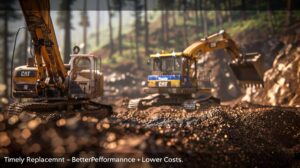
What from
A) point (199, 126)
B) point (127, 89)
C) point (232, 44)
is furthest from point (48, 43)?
point (127, 89)

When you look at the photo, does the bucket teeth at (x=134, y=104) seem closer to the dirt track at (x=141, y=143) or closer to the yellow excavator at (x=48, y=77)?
the yellow excavator at (x=48, y=77)

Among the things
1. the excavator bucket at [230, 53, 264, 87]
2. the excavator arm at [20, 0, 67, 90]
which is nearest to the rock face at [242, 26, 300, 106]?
the excavator bucket at [230, 53, 264, 87]

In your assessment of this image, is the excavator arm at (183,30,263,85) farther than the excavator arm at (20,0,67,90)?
Yes

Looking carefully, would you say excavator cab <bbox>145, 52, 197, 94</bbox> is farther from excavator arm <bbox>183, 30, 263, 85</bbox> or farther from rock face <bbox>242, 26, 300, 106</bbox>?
rock face <bbox>242, 26, 300, 106</bbox>

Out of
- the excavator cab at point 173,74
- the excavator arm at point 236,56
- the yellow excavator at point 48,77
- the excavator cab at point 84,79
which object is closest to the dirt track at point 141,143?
the yellow excavator at point 48,77

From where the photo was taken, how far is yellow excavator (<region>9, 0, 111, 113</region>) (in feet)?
25.5

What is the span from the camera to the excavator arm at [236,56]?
515 inches

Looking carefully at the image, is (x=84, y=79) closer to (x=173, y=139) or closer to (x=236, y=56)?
(x=173, y=139)

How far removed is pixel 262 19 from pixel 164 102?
16.4 metres

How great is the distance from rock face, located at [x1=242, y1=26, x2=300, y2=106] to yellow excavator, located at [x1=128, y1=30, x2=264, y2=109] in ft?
6.55

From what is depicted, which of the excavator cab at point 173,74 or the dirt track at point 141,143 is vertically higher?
the excavator cab at point 173,74

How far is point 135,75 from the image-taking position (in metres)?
28.0

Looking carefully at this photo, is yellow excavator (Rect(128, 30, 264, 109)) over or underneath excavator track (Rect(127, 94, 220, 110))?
over

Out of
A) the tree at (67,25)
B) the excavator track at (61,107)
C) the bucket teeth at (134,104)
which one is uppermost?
the tree at (67,25)
